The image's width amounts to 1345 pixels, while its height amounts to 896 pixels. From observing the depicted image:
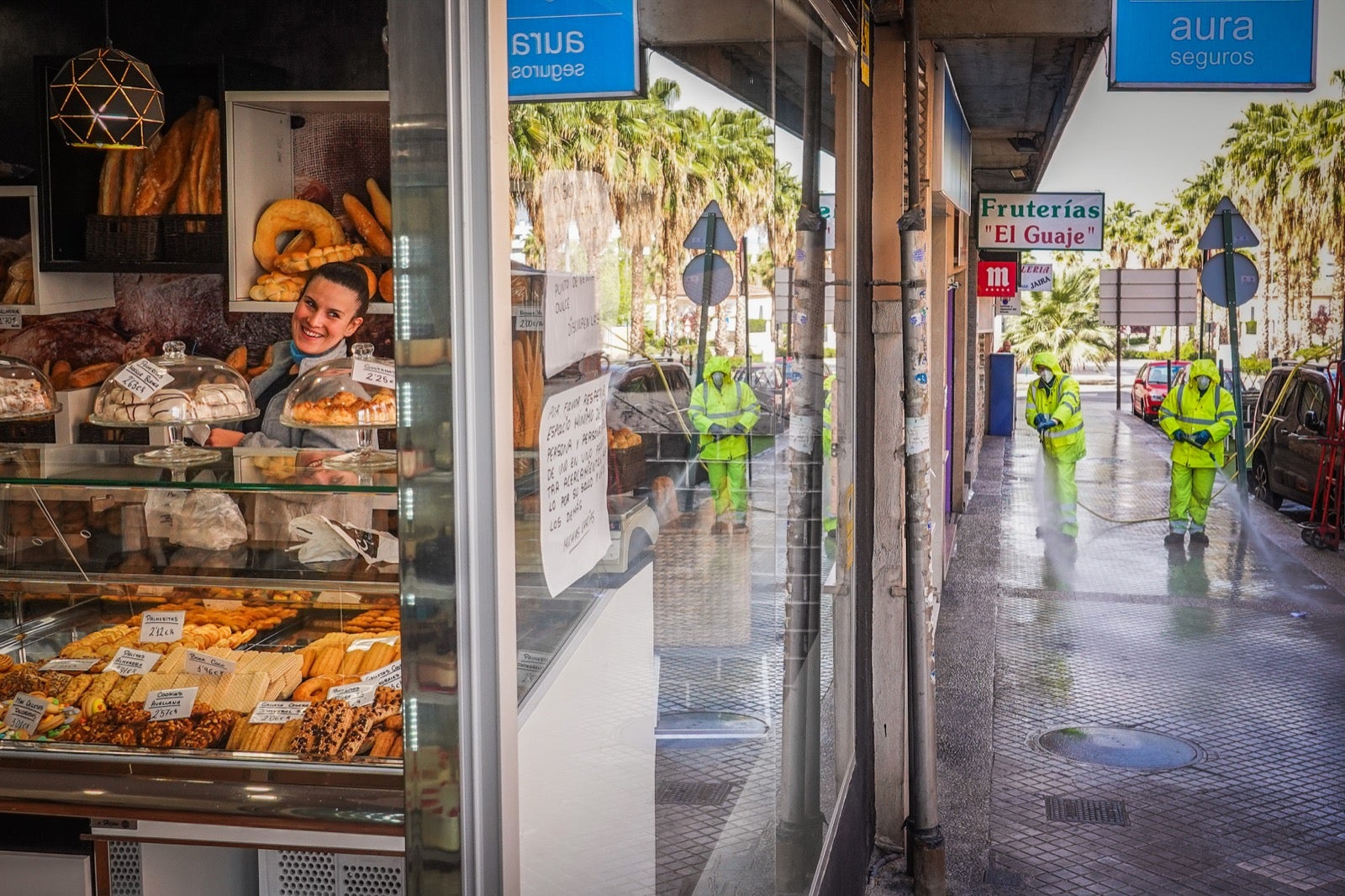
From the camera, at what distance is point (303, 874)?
3352mm

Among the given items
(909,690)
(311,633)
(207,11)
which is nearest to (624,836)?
(311,633)

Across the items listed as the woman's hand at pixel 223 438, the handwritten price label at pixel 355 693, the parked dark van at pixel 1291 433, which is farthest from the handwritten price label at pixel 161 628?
the parked dark van at pixel 1291 433

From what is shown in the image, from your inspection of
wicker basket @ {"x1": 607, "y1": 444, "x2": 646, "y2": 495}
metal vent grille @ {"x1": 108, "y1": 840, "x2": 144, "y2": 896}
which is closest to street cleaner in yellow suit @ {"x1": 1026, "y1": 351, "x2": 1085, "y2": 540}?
metal vent grille @ {"x1": 108, "y1": 840, "x2": 144, "y2": 896}

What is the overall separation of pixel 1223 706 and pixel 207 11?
22.2 feet

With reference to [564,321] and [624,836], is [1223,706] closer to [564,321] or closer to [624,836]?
[624,836]

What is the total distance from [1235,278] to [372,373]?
12.4m

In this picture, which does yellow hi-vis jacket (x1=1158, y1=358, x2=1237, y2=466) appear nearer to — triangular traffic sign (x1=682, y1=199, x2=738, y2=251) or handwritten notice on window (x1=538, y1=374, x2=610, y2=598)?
triangular traffic sign (x1=682, y1=199, x2=738, y2=251)

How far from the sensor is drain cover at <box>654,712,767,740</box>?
9.46ft

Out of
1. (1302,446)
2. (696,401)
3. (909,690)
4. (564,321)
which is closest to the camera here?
(564,321)

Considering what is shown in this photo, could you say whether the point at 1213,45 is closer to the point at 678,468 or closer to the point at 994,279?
the point at 678,468

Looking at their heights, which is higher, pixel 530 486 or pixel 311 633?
pixel 530 486

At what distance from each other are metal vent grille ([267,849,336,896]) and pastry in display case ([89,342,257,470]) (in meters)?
1.05

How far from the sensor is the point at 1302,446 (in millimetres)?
14719

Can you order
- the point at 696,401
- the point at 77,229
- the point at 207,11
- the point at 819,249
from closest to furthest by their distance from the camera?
the point at 696,401 → the point at 819,249 → the point at 77,229 → the point at 207,11
